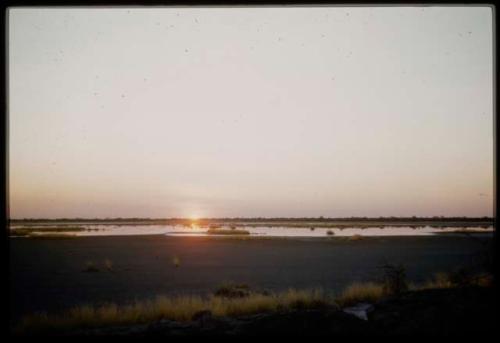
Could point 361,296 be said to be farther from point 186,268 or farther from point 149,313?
point 186,268

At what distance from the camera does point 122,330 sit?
6.93 m

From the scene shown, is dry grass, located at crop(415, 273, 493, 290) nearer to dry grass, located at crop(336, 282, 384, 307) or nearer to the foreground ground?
dry grass, located at crop(336, 282, 384, 307)

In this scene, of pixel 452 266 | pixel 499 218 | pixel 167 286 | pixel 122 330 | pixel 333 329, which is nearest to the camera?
pixel 499 218

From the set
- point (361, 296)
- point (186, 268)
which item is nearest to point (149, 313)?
point (361, 296)

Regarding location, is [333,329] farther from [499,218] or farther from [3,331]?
[3,331]

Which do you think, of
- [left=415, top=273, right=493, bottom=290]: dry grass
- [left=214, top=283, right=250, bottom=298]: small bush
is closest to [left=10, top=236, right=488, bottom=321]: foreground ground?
[left=214, top=283, right=250, bottom=298]: small bush

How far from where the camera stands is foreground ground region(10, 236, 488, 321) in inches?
507

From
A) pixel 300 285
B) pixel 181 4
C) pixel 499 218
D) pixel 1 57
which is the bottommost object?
pixel 300 285

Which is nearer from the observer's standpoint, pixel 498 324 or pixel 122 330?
pixel 498 324

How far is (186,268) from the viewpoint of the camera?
1809 centimetres

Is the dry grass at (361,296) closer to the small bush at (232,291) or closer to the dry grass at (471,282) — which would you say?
the dry grass at (471,282)

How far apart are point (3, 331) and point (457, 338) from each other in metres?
3.53

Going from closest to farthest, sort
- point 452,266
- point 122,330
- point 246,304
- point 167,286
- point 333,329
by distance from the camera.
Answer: point 333,329 < point 122,330 < point 246,304 < point 167,286 < point 452,266

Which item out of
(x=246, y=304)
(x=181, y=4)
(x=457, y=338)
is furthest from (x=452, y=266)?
(x=181, y=4)
